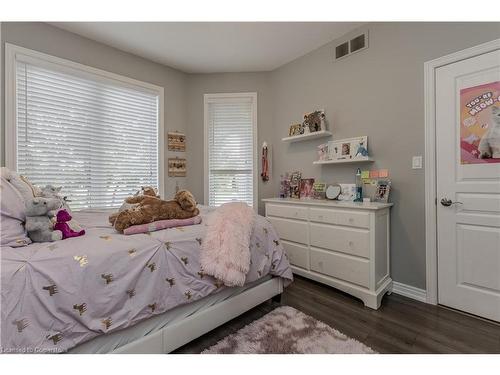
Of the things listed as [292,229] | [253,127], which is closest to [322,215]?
[292,229]

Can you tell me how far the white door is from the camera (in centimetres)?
178

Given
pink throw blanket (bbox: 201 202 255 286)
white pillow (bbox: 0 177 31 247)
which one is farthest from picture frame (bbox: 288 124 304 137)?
white pillow (bbox: 0 177 31 247)

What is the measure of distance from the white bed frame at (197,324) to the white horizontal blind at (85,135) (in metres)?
2.03

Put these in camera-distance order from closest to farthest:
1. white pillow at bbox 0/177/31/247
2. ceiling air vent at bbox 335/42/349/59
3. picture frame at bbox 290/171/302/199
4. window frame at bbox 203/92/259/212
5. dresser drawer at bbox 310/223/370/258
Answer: white pillow at bbox 0/177/31/247 → dresser drawer at bbox 310/223/370/258 → ceiling air vent at bbox 335/42/349/59 → picture frame at bbox 290/171/302/199 → window frame at bbox 203/92/259/212

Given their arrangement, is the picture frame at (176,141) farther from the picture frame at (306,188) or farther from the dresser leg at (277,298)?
the dresser leg at (277,298)

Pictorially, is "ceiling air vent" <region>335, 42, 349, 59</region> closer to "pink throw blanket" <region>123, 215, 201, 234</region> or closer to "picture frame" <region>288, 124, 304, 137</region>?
"picture frame" <region>288, 124, 304, 137</region>

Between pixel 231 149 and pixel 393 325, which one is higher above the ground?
pixel 231 149

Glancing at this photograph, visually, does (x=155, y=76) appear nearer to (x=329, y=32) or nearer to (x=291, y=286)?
(x=329, y=32)

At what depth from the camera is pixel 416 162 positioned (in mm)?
2133

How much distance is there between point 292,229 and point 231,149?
1575 millimetres

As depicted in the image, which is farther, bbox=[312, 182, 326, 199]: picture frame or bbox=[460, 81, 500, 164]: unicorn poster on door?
bbox=[312, 182, 326, 199]: picture frame

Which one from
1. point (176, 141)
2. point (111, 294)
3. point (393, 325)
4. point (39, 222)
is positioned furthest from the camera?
point (176, 141)

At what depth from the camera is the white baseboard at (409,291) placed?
6.90 ft

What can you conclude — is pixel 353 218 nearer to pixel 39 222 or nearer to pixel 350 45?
pixel 350 45
